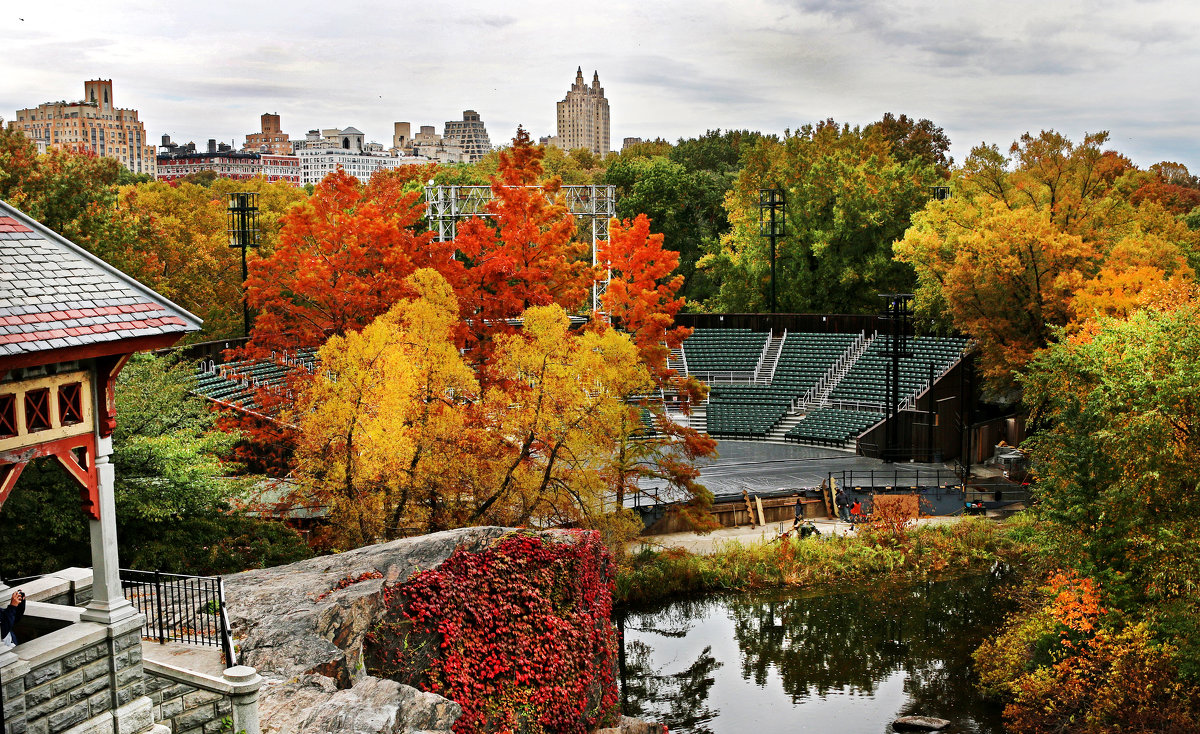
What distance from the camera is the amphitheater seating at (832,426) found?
135 ft

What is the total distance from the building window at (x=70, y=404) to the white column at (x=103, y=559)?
0.31 meters

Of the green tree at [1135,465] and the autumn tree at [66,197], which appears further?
the autumn tree at [66,197]

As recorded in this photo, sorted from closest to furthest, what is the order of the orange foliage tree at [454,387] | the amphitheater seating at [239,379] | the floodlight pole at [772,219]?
1. the orange foliage tree at [454,387]
2. the amphitheater seating at [239,379]
3. the floodlight pole at [772,219]

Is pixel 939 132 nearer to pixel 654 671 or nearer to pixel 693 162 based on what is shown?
pixel 693 162

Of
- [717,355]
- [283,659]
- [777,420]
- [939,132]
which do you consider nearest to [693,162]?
[939,132]

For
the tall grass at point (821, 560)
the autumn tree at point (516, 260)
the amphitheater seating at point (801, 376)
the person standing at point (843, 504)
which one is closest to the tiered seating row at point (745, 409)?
the amphitheater seating at point (801, 376)

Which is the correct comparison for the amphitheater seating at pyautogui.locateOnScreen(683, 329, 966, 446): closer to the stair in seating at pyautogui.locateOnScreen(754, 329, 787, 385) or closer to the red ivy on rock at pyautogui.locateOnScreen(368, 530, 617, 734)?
the stair in seating at pyautogui.locateOnScreen(754, 329, 787, 385)

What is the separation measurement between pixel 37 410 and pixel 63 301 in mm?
1020

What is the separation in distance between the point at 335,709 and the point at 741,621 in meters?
15.4

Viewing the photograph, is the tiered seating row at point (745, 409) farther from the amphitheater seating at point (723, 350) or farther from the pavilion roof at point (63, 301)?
the pavilion roof at point (63, 301)

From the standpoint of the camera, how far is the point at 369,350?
22109mm

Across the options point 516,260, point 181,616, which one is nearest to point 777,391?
point 516,260

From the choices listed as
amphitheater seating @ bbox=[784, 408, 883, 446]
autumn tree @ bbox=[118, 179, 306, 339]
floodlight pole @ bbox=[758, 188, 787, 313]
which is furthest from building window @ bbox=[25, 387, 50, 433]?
floodlight pole @ bbox=[758, 188, 787, 313]

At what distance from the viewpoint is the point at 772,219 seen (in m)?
48.9
